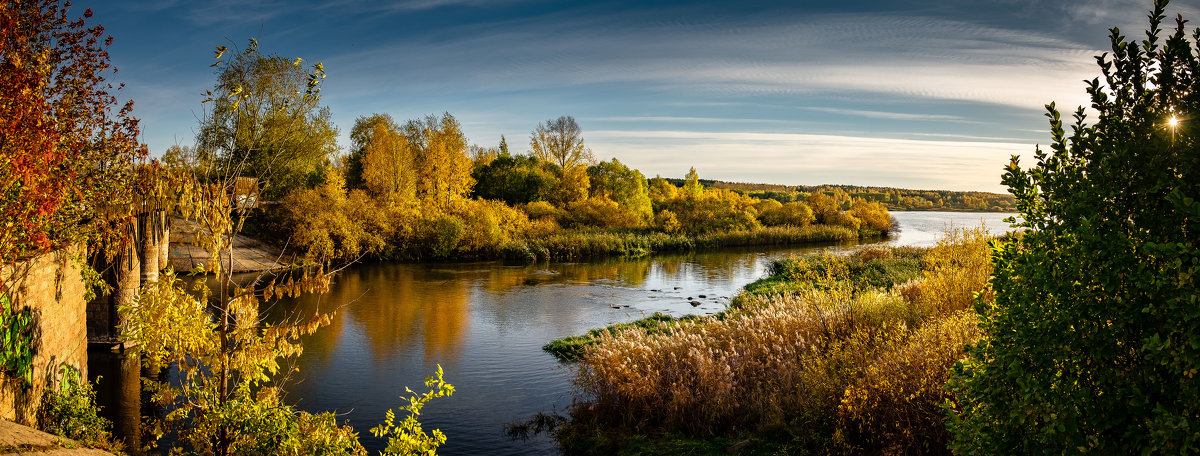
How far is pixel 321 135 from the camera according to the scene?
36.7m

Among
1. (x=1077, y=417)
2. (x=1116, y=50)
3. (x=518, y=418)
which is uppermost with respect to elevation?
(x=1116, y=50)

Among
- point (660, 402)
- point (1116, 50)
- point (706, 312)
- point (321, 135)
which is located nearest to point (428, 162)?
point (321, 135)

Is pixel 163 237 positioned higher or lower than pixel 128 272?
higher

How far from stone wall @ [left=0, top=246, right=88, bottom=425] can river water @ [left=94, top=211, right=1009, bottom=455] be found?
3.27 m

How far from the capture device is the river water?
35.3 feet

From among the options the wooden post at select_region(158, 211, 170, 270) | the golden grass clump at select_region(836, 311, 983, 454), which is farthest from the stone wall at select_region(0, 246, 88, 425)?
the golden grass clump at select_region(836, 311, 983, 454)

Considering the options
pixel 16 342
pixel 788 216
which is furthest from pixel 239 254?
pixel 788 216

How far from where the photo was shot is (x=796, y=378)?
902cm

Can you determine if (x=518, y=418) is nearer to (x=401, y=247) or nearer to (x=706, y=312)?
(x=706, y=312)

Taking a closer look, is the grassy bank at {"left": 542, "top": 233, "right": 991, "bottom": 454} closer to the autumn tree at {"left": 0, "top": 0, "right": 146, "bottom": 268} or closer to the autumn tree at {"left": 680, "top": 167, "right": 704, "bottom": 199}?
the autumn tree at {"left": 0, "top": 0, "right": 146, "bottom": 268}

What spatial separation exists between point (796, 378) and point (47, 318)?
33.6ft

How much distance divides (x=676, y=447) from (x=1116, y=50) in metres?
6.17

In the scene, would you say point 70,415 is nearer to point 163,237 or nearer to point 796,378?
point 163,237

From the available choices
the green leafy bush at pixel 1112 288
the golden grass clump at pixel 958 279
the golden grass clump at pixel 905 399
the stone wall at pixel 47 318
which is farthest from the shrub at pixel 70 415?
the golden grass clump at pixel 958 279
